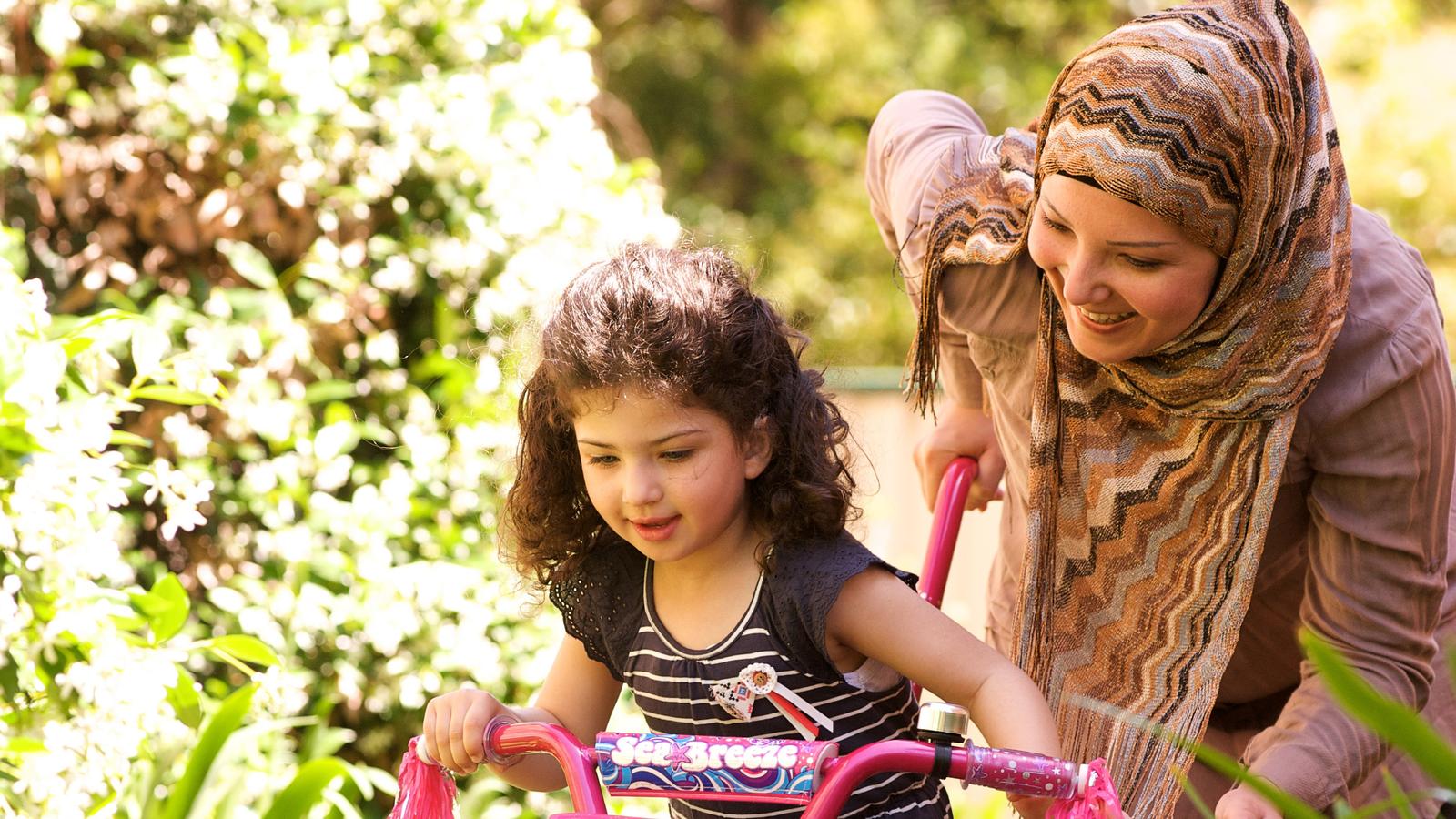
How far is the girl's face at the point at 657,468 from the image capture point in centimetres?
202

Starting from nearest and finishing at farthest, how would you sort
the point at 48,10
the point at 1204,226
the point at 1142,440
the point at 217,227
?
the point at 1204,226
the point at 1142,440
the point at 48,10
the point at 217,227

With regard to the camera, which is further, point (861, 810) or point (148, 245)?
point (148, 245)

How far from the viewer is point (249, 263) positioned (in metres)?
3.40

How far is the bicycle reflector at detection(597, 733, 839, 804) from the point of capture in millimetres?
1718

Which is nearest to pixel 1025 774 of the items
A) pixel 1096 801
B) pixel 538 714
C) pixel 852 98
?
pixel 1096 801

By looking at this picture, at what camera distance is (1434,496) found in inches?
80.5

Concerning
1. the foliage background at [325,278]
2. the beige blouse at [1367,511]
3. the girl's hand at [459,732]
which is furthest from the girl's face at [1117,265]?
the foliage background at [325,278]

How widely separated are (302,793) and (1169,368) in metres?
1.31

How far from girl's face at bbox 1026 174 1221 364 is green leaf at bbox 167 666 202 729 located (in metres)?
1.51

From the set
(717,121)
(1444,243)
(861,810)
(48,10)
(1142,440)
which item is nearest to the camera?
(861,810)

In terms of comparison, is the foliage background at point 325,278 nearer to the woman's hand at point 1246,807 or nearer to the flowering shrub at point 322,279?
the flowering shrub at point 322,279

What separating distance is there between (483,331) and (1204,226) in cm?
205

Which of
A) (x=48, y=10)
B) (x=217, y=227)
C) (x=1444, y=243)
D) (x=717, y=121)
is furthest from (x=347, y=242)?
(x=717, y=121)

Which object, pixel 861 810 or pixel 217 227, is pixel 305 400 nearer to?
pixel 217 227
